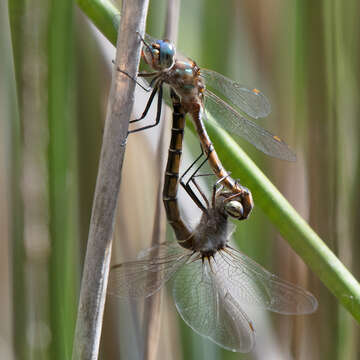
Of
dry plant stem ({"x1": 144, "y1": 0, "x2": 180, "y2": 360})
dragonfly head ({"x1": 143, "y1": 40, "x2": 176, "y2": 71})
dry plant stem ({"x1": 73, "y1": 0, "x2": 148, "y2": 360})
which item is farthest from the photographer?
dry plant stem ({"x1": 144, "y1": 0, "x2": 180, "y2": 360})

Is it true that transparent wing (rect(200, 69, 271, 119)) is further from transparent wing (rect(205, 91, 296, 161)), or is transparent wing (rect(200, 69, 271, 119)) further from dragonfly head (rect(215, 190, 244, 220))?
dragonfly head (rect(215, 190, 244, 220))

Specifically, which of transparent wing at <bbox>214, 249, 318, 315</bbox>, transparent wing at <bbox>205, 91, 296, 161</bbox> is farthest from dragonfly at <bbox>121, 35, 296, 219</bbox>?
transparent wing at <bbox>214, 249, 318, 315</bbox>

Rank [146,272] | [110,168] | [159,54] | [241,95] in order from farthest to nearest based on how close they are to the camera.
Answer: [241,95] < [146,272] < [159,54] < [110,168]

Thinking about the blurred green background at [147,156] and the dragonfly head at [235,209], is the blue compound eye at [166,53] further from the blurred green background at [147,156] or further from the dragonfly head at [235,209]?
the dragonfly head at [235,209]

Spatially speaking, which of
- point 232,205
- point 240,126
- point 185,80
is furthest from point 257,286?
point 185,80

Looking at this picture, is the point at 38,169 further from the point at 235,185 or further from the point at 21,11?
the point at 235,185

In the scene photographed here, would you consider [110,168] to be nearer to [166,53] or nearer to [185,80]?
[166,53]

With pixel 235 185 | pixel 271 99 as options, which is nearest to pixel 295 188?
pixel 271 99
